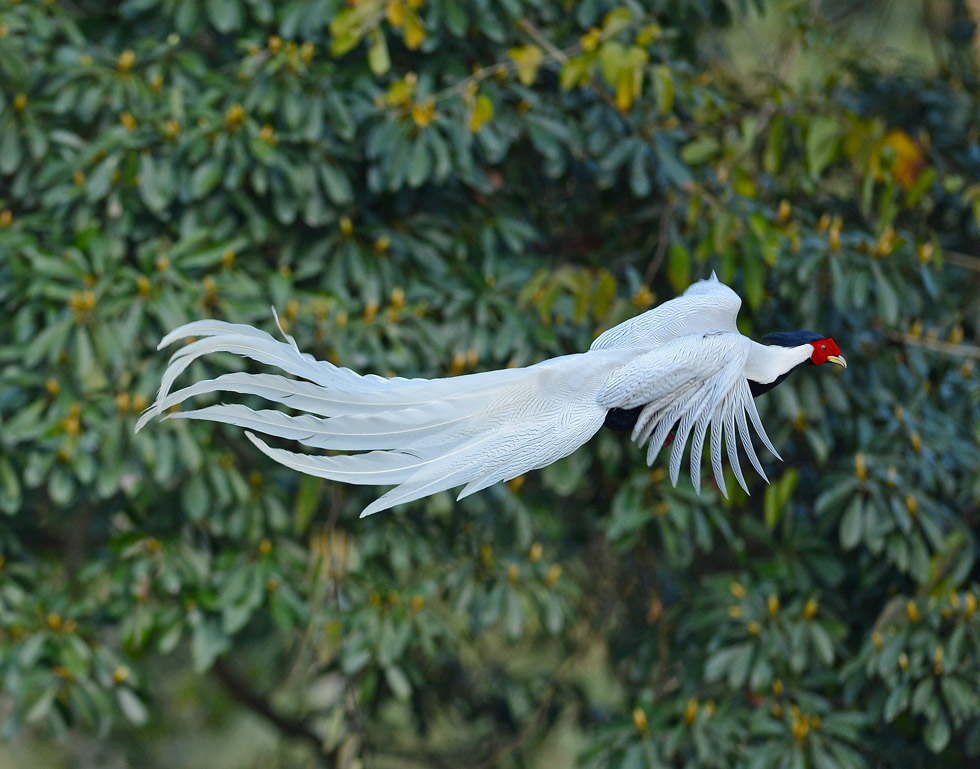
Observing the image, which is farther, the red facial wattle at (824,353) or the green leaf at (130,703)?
the green leaf at (130,703)

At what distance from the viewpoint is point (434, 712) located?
3.42 metres

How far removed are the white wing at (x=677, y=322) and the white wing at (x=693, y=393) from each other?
6 cm

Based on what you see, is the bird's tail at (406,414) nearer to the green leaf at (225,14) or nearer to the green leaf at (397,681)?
the green leaf at (397,681)

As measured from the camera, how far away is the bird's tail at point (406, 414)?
1.26m

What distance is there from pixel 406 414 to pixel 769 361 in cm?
47

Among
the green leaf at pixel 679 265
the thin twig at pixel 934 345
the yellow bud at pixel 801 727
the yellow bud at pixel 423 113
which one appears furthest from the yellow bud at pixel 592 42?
the yellow bud at pixel 801 727

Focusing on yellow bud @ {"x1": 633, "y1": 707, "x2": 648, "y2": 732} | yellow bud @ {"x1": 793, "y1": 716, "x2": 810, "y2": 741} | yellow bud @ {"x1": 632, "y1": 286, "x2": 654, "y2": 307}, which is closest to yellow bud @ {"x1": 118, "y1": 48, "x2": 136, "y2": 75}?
yellow bud @ {"x1": 632, "y1": 286, "x2": 654, "y2": 307}

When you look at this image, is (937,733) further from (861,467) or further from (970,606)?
(861,467)

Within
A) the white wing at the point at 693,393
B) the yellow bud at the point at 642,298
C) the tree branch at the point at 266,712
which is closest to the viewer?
the white wing at the point at 693,393

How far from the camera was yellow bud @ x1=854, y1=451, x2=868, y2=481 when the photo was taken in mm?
2543

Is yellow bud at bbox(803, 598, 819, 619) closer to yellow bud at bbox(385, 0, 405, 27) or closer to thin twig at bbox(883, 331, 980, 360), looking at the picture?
thin twig at bbox(883, 331, 980, 360)

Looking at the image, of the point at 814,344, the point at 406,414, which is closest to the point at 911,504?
the point at 814,344

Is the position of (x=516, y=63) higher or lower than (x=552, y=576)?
higher

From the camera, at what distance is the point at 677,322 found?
1.50 metres
